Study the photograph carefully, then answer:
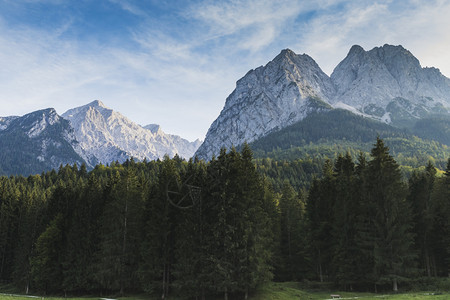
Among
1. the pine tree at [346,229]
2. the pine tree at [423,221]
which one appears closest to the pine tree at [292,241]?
the pine tree at [346,229]

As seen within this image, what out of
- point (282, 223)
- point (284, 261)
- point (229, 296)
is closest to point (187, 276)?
point (229, 296)

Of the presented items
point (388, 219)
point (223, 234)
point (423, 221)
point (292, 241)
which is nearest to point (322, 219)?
point (292, 241)

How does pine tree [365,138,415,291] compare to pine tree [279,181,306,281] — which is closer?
pine tree [365,138,415,291]

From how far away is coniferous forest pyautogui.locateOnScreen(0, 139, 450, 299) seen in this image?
3962 cm

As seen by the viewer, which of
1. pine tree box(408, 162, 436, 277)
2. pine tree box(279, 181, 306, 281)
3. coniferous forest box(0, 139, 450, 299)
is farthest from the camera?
pine tree box(279, 181, 306, 281)

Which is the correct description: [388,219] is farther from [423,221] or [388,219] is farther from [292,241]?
[292,241]

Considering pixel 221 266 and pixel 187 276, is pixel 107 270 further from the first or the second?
pixel 221 266

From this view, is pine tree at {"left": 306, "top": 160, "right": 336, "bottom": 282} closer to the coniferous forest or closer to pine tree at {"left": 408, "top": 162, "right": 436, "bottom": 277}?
the coniferous forest

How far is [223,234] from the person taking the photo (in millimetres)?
39750

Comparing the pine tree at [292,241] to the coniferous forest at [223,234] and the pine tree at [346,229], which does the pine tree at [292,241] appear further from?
the pine tree at [346,229]

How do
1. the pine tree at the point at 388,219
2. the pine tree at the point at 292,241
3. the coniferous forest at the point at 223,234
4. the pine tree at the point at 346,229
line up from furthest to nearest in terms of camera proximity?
the pine tree at the point at 292,241 < the pine tree at the point at 346,229 < the coniferous forest at the point at 223,234 < the pine tree at the point at 388,219

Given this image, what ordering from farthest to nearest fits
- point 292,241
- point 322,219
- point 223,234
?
point 292,241
point 322,219
point 223,234

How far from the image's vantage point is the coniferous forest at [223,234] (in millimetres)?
39625

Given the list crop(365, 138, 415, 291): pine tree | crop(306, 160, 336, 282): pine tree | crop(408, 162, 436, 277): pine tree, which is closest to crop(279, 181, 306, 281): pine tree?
crop(306, 160, 336, 282): pine tree
